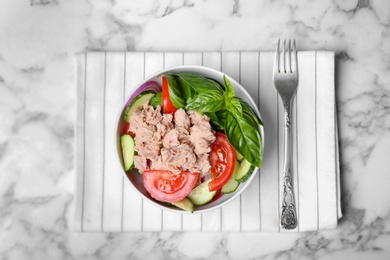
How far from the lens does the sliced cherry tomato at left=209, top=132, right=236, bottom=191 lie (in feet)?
2.73

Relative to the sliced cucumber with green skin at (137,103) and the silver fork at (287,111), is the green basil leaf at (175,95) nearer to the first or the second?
the sliced cucumber with green skin at (137,103)

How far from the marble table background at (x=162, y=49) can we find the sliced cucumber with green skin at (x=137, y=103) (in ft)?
0.70

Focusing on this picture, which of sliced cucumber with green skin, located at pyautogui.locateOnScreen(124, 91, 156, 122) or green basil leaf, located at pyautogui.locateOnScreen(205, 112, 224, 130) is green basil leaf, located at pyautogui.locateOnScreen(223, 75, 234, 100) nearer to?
green basil leaf, located at pyautogui.locateOnScreen(205, 112, 224, 130)

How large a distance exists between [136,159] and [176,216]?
213 mm

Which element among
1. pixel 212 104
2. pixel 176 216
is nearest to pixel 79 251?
pixel 176 216

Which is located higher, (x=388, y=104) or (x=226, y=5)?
(x=226, y=5)

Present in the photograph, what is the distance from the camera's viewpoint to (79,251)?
1048 millimetres

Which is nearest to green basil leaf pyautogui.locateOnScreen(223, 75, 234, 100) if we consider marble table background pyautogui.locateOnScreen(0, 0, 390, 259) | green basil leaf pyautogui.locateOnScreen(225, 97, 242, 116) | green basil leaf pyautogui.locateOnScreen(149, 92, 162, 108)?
green basil leaf pyautogui.locateOnScreen(225, 97, 242, 116)

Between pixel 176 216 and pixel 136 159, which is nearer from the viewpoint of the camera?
pixel 136 159

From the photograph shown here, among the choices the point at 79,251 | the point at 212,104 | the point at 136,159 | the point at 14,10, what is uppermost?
the point at 14,10

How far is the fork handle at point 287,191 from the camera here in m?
0.98

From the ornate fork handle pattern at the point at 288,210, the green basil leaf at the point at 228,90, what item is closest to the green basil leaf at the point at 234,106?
the green basil leaf at the point at 228,90

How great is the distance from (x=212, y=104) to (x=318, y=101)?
323mm

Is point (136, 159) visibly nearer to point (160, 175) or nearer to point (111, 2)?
point (160, 175)
